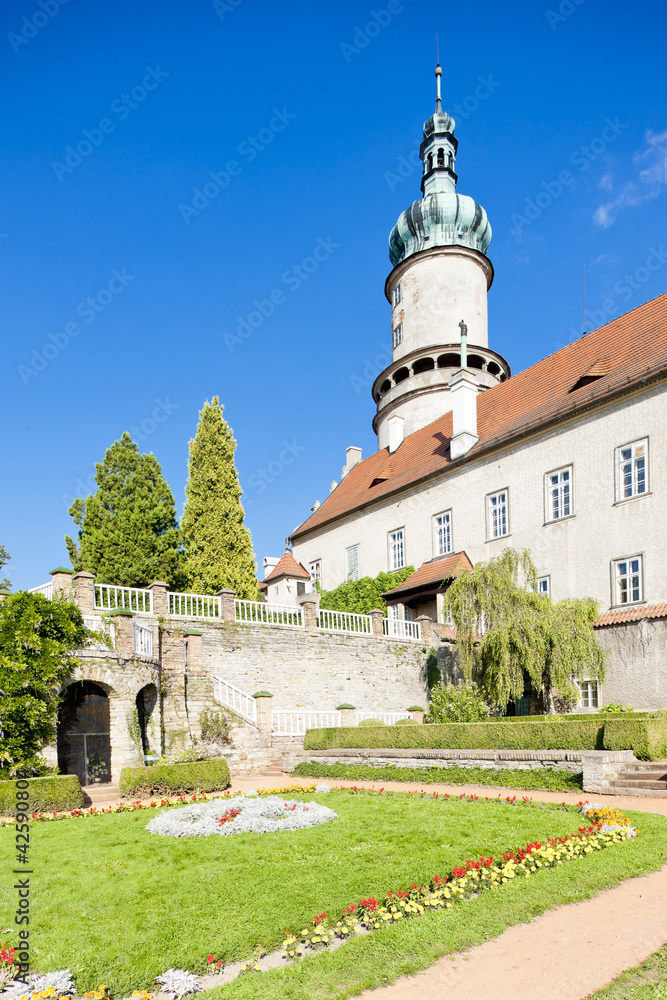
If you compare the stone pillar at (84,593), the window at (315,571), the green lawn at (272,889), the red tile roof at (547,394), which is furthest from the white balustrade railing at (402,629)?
the green lawn at (272,889)

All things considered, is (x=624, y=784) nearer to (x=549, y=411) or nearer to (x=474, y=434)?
(x=549, y=411)

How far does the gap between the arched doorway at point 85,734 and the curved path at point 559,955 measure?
1318 centimetres

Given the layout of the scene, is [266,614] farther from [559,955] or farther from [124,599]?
[559,955]

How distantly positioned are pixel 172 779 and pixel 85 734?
3288 millimetres

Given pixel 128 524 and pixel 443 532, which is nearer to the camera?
pixel 128 524

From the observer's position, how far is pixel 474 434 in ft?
101

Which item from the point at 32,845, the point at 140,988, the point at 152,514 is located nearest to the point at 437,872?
the point at 140,988

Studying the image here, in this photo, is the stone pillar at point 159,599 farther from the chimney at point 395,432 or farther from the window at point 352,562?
the chimney at point 395,432

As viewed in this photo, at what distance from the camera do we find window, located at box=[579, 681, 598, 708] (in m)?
22.8

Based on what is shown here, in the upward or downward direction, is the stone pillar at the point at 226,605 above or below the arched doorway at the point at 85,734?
above

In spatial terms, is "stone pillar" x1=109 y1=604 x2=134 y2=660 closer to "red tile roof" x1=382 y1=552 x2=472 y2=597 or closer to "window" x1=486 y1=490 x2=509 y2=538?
"red tile roof" x1=382 y1=552 x2=472 y2=597

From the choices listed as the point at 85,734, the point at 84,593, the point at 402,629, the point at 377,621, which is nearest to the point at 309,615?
the point at 377,621

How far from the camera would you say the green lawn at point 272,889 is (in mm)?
5297

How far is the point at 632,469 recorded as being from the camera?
76.1 ft
